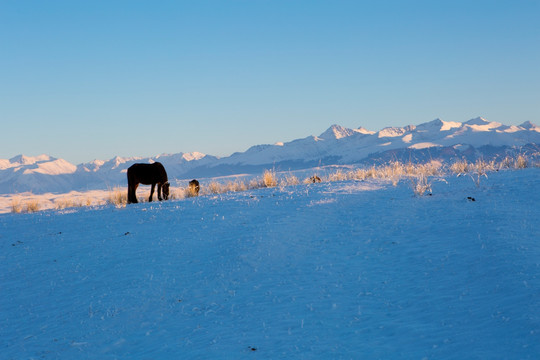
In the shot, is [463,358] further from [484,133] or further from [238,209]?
[484,133]

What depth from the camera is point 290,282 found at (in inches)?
148

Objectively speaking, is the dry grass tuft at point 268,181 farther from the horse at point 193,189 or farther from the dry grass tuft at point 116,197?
the dry grass tuft at point 116,197

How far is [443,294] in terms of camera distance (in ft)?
10.9

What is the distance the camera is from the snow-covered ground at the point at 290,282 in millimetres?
2873

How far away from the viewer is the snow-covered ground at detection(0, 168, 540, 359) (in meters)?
2.87

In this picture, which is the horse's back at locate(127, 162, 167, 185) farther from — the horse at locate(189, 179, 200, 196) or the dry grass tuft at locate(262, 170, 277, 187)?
the dry grass tuft at locate(262, 170, 277, 187)

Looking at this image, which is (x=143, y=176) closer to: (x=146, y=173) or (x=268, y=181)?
(x=146, y=173)

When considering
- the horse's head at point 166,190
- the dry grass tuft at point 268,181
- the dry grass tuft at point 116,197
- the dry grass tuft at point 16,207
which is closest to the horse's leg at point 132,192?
the horse's head at point 166,190

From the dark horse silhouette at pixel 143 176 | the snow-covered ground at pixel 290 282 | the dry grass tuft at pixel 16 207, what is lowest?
the snow-covered ground at pixel 290 282

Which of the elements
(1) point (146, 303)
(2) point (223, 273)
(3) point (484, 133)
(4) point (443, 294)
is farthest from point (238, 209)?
(3) point (484, 133)

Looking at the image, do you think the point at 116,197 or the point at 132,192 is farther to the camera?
the point at 116,197

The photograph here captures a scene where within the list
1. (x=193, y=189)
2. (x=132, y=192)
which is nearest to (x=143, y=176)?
(x=132, y=192)

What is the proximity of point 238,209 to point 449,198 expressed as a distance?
2884 millimetres

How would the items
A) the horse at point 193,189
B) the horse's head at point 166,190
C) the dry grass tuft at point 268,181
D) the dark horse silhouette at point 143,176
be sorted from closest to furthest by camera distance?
1. the dark horse silhouette at point 143,176
2. the horse's head at point 166,190
3. the horse at point 193,189
4. the dry grass tuft at point 268,181
